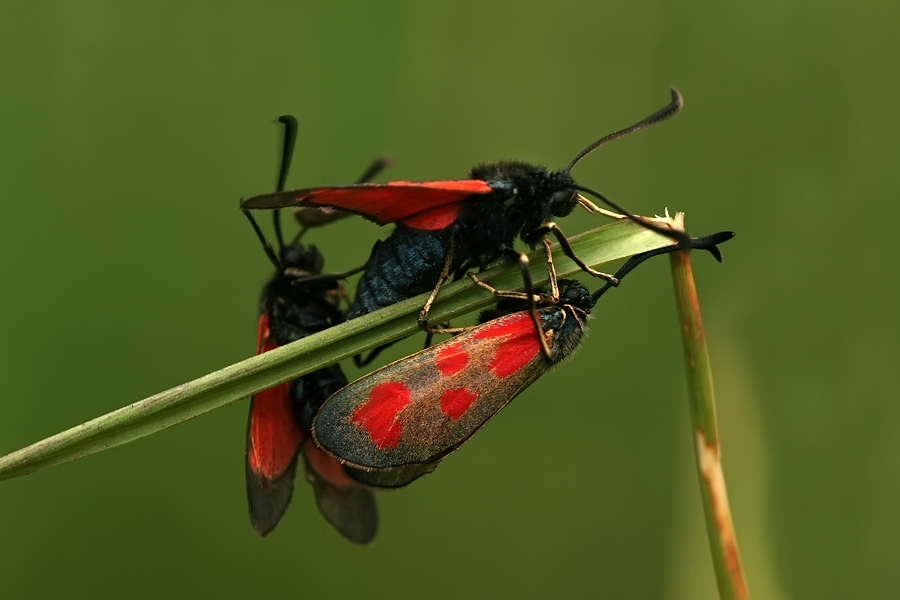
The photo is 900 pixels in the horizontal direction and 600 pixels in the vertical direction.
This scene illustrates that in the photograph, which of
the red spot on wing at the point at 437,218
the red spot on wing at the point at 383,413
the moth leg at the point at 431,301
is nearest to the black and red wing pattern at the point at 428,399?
the red spot on wing at the point at 383,413

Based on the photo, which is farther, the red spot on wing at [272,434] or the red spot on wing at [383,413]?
the red spot on wing at [272,434]

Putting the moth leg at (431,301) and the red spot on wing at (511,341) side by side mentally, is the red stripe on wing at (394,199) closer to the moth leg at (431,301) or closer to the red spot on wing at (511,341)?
the moth leg at (431,301)

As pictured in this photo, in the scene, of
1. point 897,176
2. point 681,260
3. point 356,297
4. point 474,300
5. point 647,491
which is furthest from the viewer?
point 647,491

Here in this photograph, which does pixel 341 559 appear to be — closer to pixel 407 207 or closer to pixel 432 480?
pixel 432 480

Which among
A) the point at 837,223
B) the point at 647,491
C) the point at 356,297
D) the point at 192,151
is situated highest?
the point at 192,151

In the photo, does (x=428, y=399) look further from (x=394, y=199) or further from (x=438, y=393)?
(x=394, y=199)

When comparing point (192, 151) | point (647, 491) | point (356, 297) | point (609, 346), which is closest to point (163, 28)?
point (192, 151)
